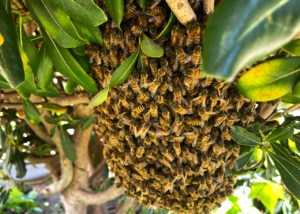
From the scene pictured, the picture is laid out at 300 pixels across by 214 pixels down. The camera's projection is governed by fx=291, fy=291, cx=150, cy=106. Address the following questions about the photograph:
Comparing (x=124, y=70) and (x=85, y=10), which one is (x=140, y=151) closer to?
(x=124, y=70)

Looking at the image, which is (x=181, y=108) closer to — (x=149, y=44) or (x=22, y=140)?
(x=149, y=44)

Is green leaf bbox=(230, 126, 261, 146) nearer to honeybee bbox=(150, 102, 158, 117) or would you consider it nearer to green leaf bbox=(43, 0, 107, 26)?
honeybee bbox=(150, 102, 158, 117)

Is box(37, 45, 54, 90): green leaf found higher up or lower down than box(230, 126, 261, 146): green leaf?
lower down

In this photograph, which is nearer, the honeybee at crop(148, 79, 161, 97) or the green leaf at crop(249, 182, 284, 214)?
the honeybee at crop(148, 79, 161, 97)

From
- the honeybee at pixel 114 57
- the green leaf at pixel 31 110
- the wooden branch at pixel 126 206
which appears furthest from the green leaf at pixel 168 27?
the wooden branch at pixel 126 206

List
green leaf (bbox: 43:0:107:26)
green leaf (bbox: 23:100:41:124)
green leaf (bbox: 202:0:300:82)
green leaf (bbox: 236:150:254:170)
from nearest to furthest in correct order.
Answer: green leaf (bbox: 202:0:300:82) < green leaf (bbox: 43:0:107:26) < green leaf (bbox: 236:150:254:170) < green leaf (bbox: 23:100:41:124)

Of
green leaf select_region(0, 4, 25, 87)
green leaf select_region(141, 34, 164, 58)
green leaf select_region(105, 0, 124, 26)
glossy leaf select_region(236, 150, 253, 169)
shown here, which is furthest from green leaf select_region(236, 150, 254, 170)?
green leaf select_region(0, 4, 25, 87)

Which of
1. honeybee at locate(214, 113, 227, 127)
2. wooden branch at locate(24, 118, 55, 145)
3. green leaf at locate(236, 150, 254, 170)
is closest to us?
honeybee at locate(214, 113, 227, 127)

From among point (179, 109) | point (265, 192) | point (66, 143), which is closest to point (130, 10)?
point (179, 109)
